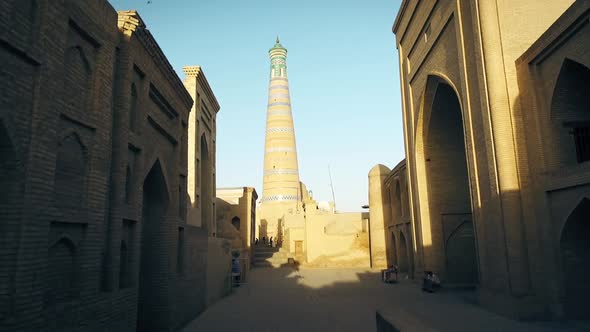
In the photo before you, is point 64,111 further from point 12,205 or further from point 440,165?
point 440,165

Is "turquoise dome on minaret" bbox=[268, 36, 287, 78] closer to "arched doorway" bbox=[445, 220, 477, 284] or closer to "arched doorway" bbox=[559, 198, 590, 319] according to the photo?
"arched doorway" bbox=[445, 220, 477, 284]

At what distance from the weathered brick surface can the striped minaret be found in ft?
108

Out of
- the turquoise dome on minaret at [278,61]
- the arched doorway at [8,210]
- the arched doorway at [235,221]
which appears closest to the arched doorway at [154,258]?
the arched doorway at [8,210]

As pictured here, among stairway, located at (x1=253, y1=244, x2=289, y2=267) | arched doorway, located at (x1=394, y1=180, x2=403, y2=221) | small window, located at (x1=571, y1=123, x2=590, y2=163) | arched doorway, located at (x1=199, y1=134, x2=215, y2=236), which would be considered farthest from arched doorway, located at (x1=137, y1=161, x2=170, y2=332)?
stairway, located at (x1=253, y1=244, x2=289, y2=267)

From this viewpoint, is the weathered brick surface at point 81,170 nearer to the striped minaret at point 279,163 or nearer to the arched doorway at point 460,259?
the arched doorway at point 460,259

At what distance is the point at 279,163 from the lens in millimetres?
42656

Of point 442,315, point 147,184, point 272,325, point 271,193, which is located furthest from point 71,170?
point 271,193

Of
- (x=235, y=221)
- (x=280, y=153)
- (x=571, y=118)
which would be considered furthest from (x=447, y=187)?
(x=280, y=153)

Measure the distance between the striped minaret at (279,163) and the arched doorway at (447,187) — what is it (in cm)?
2676

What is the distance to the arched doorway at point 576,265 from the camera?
8.57 metres

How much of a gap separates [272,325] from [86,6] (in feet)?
22.9

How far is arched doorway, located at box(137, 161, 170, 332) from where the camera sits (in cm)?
831

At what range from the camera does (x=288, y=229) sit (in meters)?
30.3

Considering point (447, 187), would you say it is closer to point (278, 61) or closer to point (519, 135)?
point (519, 135)
